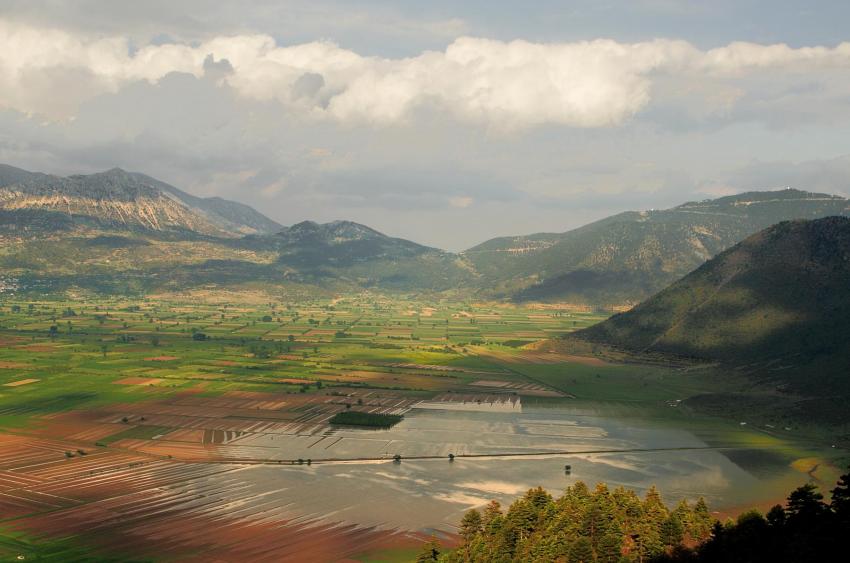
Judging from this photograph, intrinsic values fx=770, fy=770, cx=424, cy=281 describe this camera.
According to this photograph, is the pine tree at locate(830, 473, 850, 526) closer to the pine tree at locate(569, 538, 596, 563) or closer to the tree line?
the tree line

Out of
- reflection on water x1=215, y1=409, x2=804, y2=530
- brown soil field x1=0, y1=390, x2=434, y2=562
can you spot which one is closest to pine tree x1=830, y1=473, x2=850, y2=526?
reflection on water x1=215, y1=409, x2=804, y2=530

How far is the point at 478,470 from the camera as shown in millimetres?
135125

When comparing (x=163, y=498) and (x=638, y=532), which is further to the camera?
(x=163, y=498)

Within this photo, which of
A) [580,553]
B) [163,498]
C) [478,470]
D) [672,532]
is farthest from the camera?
[478,470]

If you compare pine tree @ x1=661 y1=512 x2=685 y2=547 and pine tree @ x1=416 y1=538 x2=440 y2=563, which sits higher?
pine tree @ x1=661 y1=512 x2=685 y2=547

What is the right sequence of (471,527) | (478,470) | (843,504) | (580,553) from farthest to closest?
(478,470), (471,527), (580,553), (843,504)

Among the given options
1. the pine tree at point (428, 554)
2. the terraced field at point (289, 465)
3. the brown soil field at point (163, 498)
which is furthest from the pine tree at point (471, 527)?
the brown soil field at point (163, 498)

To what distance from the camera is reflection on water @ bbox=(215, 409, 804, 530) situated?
115312 mm

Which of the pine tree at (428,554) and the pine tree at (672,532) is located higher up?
the pine tree at (672,532)

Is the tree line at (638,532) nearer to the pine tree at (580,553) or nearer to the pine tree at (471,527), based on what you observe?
the pine tree at (580,553)

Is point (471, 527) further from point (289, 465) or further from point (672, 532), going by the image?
point (289, 465)

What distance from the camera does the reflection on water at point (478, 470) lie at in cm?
11531

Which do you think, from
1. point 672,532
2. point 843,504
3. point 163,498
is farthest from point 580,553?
point 163,498

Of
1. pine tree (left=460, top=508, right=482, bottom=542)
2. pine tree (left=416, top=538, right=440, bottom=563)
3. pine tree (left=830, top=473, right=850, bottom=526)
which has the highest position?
pine tree (left=830, top=473, right=850, bottom=526)
